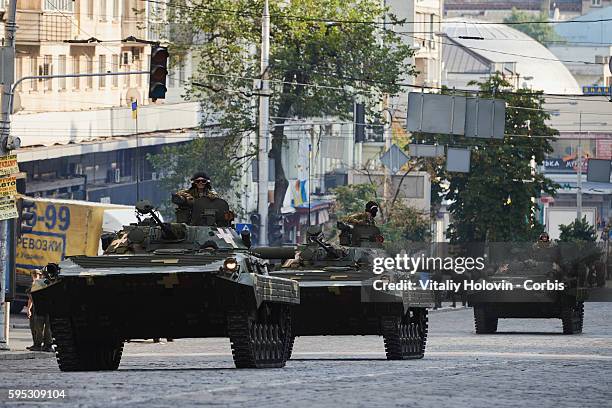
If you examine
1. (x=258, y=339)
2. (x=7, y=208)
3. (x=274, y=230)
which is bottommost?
(x=274, y=230)

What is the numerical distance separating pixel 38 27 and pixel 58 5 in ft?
6.88

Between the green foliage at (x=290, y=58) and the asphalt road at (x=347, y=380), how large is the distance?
124ft

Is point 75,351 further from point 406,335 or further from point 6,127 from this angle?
point 6,127

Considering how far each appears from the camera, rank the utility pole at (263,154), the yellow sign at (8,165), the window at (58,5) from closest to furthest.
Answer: the yellow sign at (8,165) → the utility pole at (263,154) → the window at (58,5)

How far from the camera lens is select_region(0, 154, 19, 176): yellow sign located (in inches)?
1190

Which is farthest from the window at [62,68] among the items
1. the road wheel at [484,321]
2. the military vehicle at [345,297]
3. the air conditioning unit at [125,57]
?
the military vehicle at [345,297]

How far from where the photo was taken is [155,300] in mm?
20734

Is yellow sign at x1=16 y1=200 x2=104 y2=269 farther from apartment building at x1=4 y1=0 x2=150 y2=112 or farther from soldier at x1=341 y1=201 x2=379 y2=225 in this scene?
soldier at x1=341 y1=201 x2=379 y2=225

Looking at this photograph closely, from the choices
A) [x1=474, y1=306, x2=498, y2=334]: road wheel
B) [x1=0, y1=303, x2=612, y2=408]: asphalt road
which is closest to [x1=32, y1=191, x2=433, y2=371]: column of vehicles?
[x1=0, y1=303, x2=612, y2=408]: asphalt road

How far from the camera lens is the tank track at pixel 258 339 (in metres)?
21.0

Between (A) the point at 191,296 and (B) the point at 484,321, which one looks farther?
(B) the point at 484,321

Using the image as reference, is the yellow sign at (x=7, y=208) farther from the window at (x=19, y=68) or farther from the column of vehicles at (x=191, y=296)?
the window at (x=19, y=68)

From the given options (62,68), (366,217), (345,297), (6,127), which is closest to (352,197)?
(62,68)

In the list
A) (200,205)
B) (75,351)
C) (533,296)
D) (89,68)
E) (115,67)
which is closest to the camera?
(75,351)
